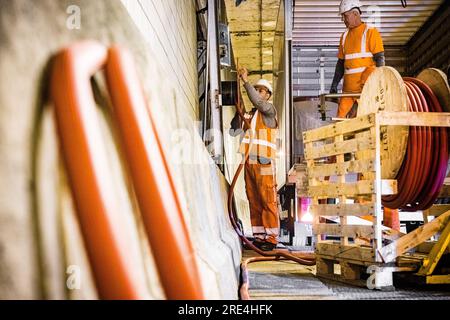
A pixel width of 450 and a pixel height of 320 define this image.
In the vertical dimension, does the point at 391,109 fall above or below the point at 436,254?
above

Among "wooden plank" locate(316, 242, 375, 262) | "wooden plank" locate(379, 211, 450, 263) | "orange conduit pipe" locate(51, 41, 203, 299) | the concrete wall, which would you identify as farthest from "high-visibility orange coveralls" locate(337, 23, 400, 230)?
"orange conduit pipe" locate(51, 41, 203, 299)

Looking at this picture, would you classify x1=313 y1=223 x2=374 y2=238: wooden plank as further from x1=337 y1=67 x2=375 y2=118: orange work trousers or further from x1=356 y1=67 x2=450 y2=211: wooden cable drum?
x1=337 y1=67 x2=375 y2=118: orange work trousers

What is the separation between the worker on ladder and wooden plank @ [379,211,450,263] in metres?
2.82

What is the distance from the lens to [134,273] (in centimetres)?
105

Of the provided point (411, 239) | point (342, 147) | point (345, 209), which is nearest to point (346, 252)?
point (345, 209)

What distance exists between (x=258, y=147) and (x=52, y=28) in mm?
5328

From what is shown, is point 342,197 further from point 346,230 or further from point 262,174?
point 262,174

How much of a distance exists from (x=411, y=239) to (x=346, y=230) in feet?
1.55

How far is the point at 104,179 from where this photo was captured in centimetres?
104

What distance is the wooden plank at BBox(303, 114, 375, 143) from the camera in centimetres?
327

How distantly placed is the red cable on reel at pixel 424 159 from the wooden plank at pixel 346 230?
18.0 inches
